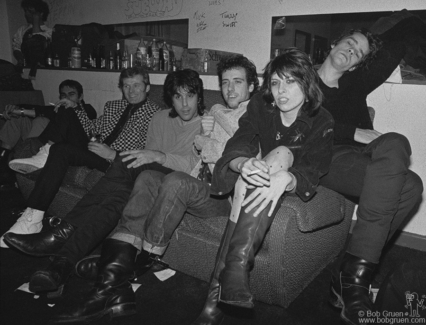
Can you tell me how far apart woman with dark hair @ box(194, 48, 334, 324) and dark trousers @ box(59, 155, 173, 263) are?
61 centimetres

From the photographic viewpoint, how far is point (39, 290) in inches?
62.6

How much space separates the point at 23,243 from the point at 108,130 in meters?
1.06

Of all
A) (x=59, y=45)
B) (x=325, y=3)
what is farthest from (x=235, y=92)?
(x=59, y=45)

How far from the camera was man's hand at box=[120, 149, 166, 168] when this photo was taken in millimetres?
1985

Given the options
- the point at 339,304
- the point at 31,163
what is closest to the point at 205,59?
the point at 31,163

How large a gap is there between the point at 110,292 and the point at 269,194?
855mm

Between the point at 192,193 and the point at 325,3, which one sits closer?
the point at 192,193

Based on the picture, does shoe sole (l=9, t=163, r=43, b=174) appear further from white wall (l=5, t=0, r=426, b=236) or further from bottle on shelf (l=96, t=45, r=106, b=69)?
bottle on shelf (l=96, t=45, r=106, b=69)

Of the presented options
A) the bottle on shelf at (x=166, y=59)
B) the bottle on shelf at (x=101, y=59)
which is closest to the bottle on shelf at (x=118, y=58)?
the bottle on shelf at (x=101, y=59)

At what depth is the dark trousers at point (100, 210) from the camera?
5.76 ft

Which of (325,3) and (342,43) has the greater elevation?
(325,3)

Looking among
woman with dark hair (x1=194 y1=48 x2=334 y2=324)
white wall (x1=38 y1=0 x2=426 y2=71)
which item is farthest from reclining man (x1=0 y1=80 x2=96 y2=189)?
woman with dark hair (x1=194 y1=48 x2=334 y2=324)

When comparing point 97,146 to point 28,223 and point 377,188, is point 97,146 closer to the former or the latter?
point 28,223

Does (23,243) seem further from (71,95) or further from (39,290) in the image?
(71,95)
